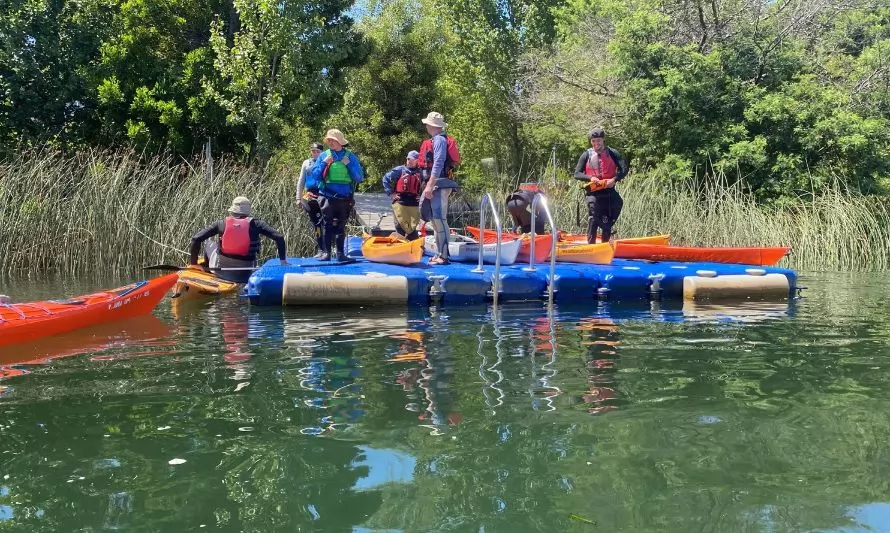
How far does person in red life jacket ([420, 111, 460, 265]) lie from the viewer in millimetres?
8227

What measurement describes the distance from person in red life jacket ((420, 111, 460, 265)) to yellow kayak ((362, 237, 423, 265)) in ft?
1.12

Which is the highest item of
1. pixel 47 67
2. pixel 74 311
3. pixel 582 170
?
pixel 47 67

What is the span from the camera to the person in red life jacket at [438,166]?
8.23 m

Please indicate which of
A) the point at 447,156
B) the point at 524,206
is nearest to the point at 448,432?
the point at 447,156

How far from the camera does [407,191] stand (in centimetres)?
966

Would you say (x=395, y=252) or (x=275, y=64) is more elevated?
(x=275, y=64)

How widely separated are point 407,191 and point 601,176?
7.83ft

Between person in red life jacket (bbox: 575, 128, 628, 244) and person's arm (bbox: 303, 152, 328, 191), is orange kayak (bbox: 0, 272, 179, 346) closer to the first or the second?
person's arm (bbox: 303, 152, 328, 191)

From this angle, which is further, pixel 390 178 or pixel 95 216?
pixel 95 216

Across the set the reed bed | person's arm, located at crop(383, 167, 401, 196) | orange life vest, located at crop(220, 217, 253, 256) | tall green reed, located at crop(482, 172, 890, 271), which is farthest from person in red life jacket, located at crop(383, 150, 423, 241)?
tall green reed, located at crop(482, 172, 890, 271)

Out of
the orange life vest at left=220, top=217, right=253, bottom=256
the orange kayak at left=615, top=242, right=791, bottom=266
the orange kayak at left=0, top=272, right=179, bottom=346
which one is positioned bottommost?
the orange kayak at left=0, top=272, right=179, bottom=346

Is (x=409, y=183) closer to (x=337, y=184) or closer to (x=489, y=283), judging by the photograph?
(x=337, y=184)

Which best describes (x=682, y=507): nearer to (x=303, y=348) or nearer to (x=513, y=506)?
(x=513, y=506)

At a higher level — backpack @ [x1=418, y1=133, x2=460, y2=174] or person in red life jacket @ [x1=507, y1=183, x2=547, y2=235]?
backpack @ [x1=418, y1=133, x2=460, y2=174]
